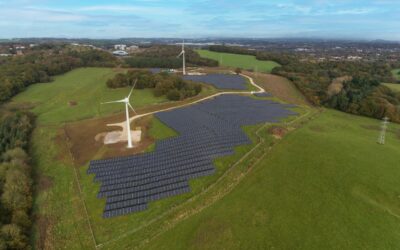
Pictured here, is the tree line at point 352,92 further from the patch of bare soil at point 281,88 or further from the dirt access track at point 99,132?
the dirt access track at point 99,132

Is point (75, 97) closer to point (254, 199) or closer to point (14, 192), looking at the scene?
point (14, 192)

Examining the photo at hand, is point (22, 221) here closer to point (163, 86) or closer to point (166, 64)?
point (163, 86)

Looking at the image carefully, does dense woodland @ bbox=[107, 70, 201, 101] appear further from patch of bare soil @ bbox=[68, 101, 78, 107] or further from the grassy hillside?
the grassy hillside

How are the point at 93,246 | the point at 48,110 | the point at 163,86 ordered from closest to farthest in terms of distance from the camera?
1. the point at 93,246
2. the point at 48,110
3. the point at 163,86

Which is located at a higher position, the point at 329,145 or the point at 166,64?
the point at 166,64

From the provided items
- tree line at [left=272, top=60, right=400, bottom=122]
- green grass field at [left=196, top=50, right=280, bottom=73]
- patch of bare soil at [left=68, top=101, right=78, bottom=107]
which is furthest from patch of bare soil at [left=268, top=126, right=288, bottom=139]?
green grass field at [left=196, top=50, right=280, bottom=73]

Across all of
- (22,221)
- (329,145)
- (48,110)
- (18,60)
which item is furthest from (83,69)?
(329,145)

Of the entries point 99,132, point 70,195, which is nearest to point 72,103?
point 99,132
